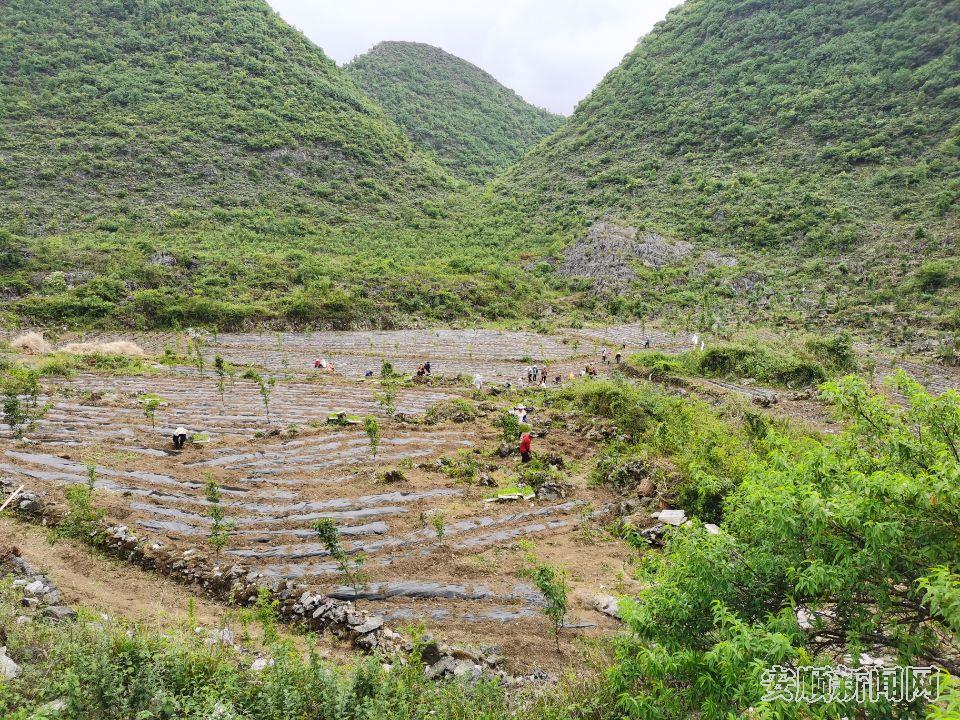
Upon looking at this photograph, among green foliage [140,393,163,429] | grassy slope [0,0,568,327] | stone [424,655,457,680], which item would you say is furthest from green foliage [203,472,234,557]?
grassy slope [0,0,568,327]

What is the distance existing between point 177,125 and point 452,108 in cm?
5686

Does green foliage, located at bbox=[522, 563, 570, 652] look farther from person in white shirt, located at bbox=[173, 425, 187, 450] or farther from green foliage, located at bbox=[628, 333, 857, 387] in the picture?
green foliage, located at bbox=[628, 333, 857, 387]

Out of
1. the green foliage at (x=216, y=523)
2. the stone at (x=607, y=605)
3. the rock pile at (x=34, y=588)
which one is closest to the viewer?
the rock pile at (x=34, y=588)

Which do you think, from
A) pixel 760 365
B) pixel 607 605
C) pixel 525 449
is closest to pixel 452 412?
pixel 525 449

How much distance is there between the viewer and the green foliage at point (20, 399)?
13852 millimetres

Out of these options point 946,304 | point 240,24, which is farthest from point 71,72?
point 946,304

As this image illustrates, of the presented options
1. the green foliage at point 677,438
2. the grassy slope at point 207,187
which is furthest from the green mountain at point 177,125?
the green foliage at point 677,438

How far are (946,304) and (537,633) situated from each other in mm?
35545

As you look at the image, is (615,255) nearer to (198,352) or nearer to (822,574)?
(198,352)

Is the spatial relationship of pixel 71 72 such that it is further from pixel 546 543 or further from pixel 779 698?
pixel 779 698

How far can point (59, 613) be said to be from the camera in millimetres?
6988

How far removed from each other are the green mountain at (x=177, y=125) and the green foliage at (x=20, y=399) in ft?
96.0

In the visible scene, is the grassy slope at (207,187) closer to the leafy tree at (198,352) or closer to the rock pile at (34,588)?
the leafy tree at (198,352)

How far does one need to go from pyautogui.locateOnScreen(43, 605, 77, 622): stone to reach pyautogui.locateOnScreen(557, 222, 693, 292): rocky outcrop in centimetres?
4229
